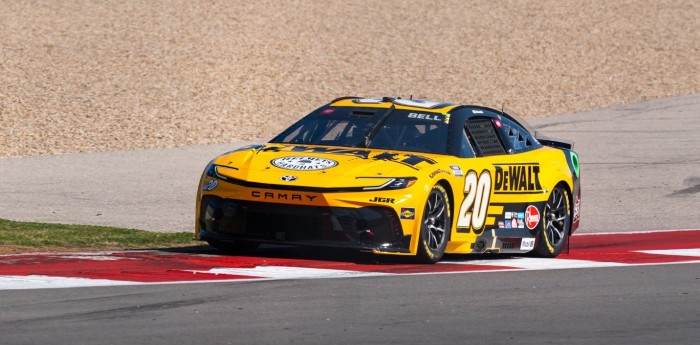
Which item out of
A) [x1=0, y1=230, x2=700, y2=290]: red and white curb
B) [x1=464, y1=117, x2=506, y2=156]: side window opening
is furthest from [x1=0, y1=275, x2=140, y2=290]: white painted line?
[x1=464, y1=117, x2=506, y2=156]: side window opening

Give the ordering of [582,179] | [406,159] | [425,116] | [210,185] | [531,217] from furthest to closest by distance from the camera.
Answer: [582,179], [531,217], [425,116], [406,159], [210,185]

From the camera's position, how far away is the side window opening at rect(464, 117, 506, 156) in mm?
11477

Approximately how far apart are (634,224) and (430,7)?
2295 centimetres

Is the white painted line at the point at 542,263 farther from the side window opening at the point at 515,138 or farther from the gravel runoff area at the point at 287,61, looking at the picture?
the gravel runoff area at the point at 287,61

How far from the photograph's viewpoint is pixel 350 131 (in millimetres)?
11281

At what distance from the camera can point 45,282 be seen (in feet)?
28.9

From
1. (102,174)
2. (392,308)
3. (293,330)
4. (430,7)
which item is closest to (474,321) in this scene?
(392,308)

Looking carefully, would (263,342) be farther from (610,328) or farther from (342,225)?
(342,225)

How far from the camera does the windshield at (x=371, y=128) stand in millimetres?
11156

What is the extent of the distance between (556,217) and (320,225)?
115 inches

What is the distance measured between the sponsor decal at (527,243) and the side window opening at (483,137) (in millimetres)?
756

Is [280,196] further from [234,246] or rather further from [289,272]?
[234,246]

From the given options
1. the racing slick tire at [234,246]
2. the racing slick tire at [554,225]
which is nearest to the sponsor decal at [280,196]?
the racing slick tire at [234,246]

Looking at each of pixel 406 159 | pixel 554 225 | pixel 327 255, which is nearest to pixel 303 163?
pixel 406 159
